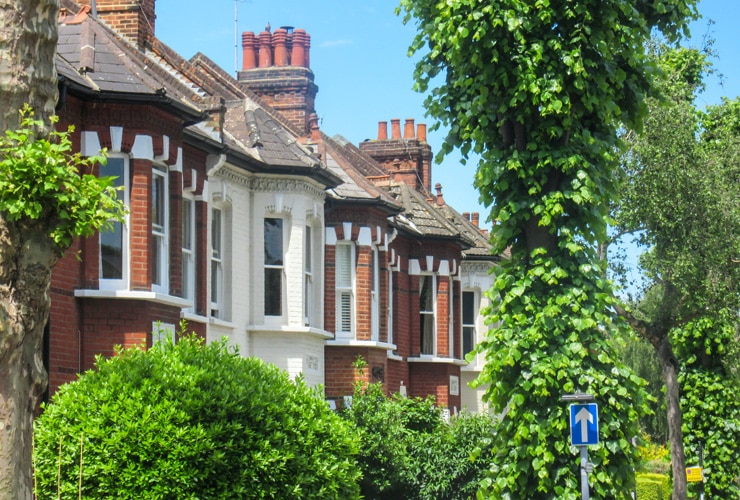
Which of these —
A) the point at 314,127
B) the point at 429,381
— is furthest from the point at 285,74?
the point at 429,381

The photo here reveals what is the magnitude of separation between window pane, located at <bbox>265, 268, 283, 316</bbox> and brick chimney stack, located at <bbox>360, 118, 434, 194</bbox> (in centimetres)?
1506

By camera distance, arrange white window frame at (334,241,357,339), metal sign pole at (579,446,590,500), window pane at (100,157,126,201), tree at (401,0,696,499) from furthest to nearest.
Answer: white window frame at (334,241,357,339), window pane at (100,157,126,201), tree at (401,0,696,499), metal sign pole at (579,446,590,500)

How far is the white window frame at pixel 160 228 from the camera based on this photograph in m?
21.0

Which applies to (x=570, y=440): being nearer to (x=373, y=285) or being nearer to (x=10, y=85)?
(x=10, y=85)

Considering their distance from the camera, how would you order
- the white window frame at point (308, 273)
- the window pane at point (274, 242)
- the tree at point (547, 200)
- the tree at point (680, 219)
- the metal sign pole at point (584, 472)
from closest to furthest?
the metal sign pole at point (584, 472) → the tree at point (547, 200) → the window pane at point (274, 242) → the white window frame at point (308, 273) → the tree at point (680, 219)

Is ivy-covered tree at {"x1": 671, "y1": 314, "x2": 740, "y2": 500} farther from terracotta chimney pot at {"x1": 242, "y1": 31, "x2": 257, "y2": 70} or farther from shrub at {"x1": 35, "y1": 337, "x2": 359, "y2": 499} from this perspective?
shrub at {"x1": 35, "y1": 337, "x2": 359, "y2": 499}

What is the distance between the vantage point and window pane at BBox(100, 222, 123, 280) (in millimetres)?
20062

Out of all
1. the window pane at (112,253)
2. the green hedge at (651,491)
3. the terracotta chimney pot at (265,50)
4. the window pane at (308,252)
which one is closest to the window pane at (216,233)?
the window pane at (308,252)

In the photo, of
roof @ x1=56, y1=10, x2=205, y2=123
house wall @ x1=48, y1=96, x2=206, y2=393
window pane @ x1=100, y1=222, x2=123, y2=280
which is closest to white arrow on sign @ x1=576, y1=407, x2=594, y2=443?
house wall @ x1=48, y1=96, x2=206, y2=393

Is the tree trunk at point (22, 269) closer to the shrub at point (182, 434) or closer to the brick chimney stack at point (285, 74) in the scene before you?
the shrub at point (182, 434)

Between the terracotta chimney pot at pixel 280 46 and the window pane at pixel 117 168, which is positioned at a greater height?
the terracotta chimney pot at pixel 280 46

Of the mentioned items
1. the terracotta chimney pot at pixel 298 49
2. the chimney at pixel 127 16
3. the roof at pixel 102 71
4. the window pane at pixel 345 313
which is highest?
the terracotta chimney pot at pixel 298 49

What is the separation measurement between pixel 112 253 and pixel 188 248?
11.0 ft

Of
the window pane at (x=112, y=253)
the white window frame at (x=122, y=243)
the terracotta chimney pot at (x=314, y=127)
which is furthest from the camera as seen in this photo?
the terracotta chimney pot at (x=314, y=127)
